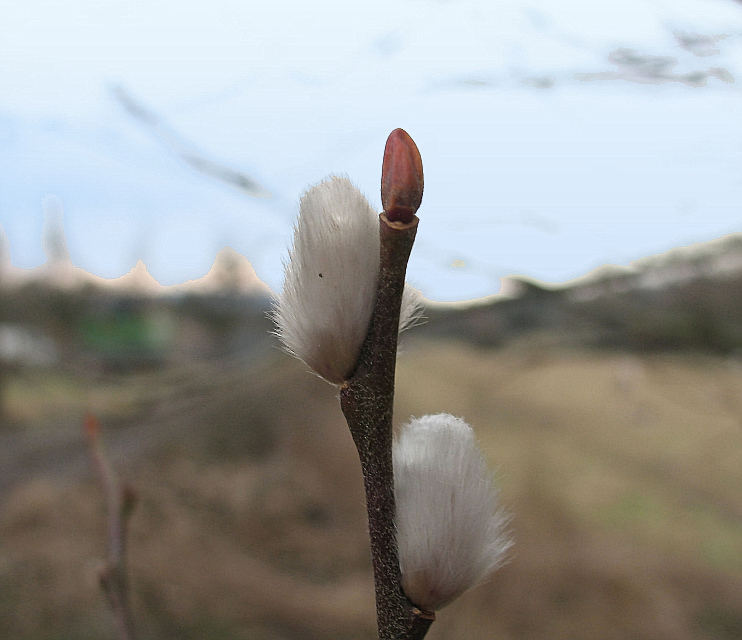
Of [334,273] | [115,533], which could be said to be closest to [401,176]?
[334,273]

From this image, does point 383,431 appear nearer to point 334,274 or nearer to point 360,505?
point 334,274

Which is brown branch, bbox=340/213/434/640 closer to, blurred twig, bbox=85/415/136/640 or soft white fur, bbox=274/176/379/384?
soft white fur, bbox=274/176/379/384

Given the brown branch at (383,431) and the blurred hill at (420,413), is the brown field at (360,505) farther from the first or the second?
the brown branch at (383,431)

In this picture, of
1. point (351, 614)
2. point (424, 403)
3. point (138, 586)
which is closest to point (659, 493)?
point (424, 403)

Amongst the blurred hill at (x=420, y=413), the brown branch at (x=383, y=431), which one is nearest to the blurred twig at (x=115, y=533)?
the brown branch at (x=383, y=431)

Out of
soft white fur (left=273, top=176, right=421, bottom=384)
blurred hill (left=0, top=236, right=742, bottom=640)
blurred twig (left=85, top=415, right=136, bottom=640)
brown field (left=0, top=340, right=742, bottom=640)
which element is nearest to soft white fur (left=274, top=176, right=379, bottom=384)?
soft white fur (left=273, top=176, right=421, bottom=384)

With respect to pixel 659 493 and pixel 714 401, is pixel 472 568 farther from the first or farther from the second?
pixel 714 401
